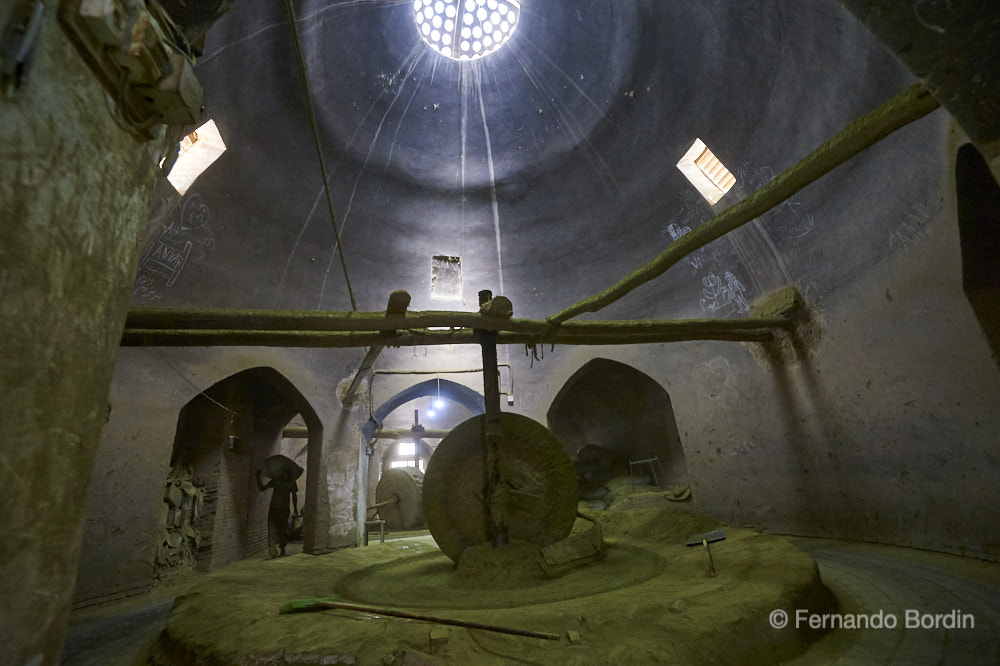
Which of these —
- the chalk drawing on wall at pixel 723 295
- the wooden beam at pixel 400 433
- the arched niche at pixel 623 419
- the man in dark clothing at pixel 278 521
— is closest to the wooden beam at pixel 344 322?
the chalk drawing on wall at pixel 723 295

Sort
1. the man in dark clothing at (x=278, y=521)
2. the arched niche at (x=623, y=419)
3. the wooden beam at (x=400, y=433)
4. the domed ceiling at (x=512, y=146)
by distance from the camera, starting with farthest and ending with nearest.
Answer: the wooden beam at (x=400, y=433), the arched niche at (x=623, y=419), the man in dark clothing at (x=278, y=521), the domed ceiling at (x=512, y=146)

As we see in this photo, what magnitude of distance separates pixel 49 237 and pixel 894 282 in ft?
26.6

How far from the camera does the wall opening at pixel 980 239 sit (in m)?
4.67

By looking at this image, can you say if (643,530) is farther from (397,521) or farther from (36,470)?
(397,521)

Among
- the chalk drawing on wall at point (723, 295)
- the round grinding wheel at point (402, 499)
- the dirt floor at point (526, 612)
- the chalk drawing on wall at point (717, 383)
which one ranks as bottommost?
the dirt floor at point (526, 612)

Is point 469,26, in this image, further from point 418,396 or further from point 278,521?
point 278,521

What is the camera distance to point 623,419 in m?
13.8

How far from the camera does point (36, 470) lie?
149cm

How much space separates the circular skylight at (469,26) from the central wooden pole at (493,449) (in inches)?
379

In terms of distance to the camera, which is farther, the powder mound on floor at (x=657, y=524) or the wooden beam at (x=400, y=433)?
the wooden beam at (x=400, y=433)

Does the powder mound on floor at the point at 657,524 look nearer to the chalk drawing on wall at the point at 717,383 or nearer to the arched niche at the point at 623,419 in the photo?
the chalk drawing on wall at the point at 717,383

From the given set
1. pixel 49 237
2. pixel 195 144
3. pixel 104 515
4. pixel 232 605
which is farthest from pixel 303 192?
pixel 49 237

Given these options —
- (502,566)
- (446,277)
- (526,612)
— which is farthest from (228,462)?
(526,612)

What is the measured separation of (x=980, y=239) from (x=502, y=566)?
20.9 ft
